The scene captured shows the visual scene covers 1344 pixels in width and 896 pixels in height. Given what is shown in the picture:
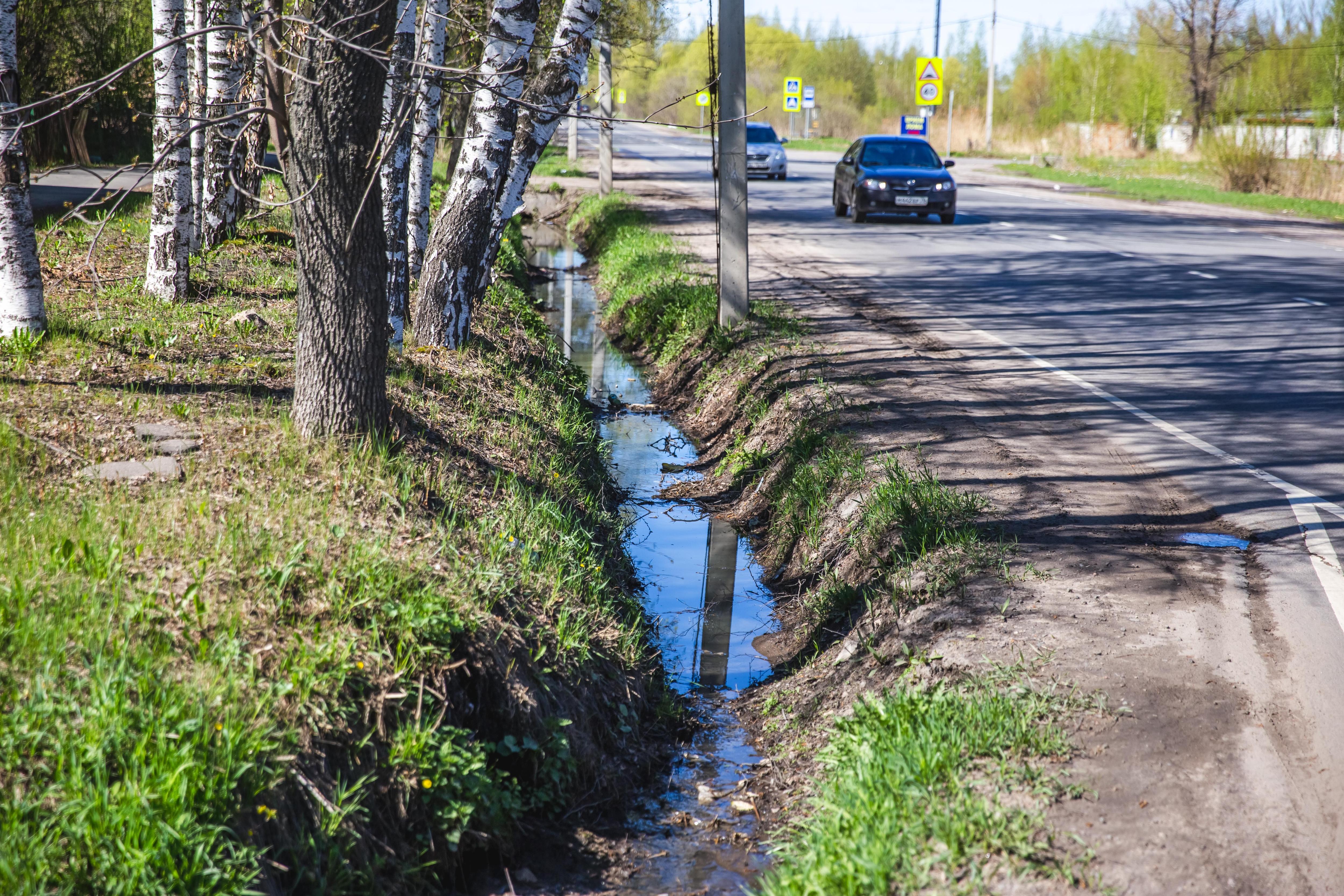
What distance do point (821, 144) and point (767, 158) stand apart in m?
29.1

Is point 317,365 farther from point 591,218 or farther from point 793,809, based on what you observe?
point 591,218

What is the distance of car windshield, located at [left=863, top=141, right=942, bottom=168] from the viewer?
22.2 meters

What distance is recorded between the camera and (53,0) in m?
20.1

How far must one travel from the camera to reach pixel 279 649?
3924 mm

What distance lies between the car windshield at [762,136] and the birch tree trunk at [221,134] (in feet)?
77.9

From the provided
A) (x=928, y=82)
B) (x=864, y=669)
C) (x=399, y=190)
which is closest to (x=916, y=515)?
(x=864, y=669)

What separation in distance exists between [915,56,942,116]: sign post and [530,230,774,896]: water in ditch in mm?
28116

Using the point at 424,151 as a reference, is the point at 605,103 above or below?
above

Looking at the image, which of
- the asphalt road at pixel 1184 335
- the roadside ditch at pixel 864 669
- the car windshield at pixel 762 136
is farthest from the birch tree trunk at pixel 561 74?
the car windshield at pixel 762 136

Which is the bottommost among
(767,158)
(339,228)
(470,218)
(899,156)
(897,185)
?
(339,228)

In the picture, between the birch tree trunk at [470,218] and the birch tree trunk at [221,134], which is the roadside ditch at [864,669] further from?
the birch tree trunk at [221,134]

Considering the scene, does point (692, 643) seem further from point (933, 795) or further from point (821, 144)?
point (821, 144)

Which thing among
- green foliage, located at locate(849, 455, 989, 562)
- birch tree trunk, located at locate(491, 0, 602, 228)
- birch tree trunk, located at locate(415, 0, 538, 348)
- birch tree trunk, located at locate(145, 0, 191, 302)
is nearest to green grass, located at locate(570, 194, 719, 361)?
birch tree trunk, located at locate(491, 0, 602, 228)

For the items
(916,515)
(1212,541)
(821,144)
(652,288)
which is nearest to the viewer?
(1212,541)
